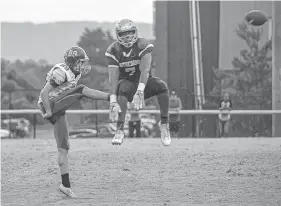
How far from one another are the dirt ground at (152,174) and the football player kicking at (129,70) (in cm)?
175

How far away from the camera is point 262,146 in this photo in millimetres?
18406

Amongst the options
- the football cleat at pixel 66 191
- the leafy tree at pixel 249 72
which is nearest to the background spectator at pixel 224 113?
the leafy tree at pixel 249 72

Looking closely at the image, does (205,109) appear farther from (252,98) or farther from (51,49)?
(51,49)

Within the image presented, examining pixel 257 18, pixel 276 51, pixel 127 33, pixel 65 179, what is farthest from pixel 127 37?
pixel 257 18

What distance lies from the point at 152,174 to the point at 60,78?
450 cm

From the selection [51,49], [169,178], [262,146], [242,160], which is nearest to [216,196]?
[169,178]

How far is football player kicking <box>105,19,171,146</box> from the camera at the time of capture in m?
11.1

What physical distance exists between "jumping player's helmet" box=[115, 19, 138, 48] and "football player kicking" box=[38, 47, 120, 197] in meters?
0.65

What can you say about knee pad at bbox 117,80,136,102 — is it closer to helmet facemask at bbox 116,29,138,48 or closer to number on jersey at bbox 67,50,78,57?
helmet facemask at bbox 116,29,138,48

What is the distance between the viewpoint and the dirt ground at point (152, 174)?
39.9 feet

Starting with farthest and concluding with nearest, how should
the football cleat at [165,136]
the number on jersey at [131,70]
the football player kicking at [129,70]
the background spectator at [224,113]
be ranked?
the background spectator at [224,113], the football cleat at [165,136], the number on jersey at [131,70], the football player kicking at [129,70]

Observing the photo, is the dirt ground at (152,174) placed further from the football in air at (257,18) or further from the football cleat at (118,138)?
the football in air at (257,18)

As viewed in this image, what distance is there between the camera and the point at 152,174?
48.5 feet

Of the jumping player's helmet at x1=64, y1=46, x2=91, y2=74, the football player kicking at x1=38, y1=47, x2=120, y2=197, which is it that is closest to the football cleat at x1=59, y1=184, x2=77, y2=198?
the football player kicking at x1=38, y1=47, x2=120, y2=197
